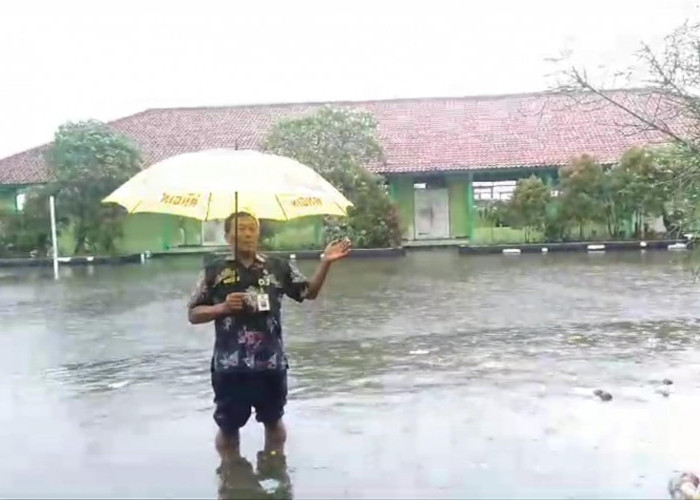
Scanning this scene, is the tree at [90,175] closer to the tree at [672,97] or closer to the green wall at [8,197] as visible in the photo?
the green wall at [8,197]

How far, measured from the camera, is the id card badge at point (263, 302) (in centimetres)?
483

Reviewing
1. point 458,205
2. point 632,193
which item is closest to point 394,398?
point 632,193

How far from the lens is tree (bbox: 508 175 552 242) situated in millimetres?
27359

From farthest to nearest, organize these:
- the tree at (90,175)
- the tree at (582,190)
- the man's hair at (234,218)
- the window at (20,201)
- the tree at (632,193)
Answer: the window at (20,201) → the tree at (90,175) → the tree at (582,190) → the tree at (632,193) → the man's hair at (234,218)

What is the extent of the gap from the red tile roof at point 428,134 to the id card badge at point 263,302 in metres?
23.5

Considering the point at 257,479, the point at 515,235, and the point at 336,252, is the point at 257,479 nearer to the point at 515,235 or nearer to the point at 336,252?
the point at 336,252

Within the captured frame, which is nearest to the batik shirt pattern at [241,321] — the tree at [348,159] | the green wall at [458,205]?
the tree at [348,159]

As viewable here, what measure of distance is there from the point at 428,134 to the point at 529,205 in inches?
239

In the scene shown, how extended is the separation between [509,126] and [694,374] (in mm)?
25126

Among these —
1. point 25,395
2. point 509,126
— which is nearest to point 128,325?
point 25,395

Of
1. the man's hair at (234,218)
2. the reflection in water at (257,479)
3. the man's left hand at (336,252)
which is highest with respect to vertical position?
the man's hair at (234,218)

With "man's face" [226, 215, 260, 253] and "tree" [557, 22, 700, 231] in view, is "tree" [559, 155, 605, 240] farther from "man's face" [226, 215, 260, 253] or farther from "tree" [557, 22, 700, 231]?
"man's face" [226, 215, 260, 253]

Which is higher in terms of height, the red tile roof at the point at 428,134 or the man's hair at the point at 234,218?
the red tile roof at the point at 428,134

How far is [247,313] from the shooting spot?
4844 mm
